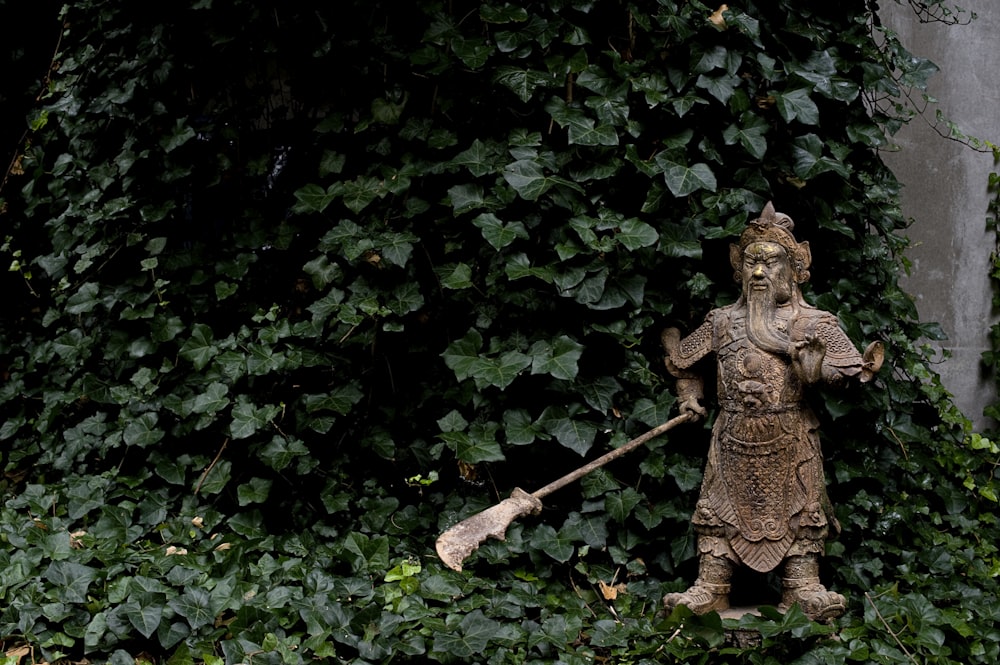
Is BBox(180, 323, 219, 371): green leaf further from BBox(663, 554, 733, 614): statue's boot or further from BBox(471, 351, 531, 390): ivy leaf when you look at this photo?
BBox(663, 554, 733, 614): statue's boot

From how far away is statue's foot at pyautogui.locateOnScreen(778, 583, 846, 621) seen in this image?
→ 3.61m

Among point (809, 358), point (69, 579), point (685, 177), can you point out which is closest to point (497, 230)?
point (685, 177)

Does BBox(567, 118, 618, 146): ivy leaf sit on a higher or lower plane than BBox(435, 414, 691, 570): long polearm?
higher

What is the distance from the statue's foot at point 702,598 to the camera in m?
3.68

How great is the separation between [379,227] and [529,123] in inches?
30.1

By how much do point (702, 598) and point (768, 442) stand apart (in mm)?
597

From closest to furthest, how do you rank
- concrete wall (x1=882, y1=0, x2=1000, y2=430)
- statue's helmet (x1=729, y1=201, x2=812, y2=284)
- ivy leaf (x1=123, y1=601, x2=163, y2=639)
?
ivy leaf (x1=123, y1=601, x2=163, y2=639) < statue's helmet (x1=729, y1=201, x2=812, y2=284) < concrete wall (x1=882, y1=0, x2=1000, y2=430)

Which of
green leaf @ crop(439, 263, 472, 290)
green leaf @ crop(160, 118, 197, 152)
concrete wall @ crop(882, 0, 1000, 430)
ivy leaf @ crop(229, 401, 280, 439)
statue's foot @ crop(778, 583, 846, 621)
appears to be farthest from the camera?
concrete wall @ crop(882, 0, 1000, 430)

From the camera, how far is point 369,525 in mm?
4301

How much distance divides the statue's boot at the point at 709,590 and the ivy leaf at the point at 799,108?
178 centimetres

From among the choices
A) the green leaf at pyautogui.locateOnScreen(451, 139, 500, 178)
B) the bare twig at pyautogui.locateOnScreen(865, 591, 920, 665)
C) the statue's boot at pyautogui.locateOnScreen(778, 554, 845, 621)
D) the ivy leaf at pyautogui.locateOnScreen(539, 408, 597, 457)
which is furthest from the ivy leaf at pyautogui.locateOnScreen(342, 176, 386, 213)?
the bare twig at pyautogui.locateOnScreen(865, 591, 920, 665)

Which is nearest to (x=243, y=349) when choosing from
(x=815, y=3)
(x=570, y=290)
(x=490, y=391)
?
(x=490, y=391)

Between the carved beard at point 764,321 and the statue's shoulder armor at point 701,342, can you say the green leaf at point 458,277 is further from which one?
the carved beard at point 764,321

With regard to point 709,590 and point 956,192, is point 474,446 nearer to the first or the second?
point 709,590
